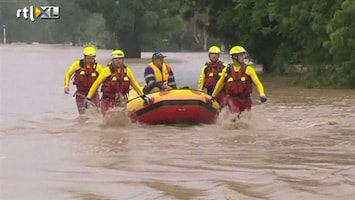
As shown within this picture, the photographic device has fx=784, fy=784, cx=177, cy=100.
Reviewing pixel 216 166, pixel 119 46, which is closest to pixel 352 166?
pixel 216 166

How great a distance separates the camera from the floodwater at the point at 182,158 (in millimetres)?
7199

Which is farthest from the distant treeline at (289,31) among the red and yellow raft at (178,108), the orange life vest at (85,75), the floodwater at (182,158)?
the orange life vest at (85,75)

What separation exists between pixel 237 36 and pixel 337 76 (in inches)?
305

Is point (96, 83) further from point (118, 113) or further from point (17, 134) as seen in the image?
point (17, 134)

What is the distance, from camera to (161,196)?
700cm

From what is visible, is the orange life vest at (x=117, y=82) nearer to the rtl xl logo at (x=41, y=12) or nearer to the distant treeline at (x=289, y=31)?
the distant treeline at (x=289, y=31)

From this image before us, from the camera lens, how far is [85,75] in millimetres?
13438

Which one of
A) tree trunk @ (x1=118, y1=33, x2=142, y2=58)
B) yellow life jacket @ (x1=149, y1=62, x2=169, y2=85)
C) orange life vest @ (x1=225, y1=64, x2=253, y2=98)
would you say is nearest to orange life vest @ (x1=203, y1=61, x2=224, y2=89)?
yellow life jacket @ (x1=149, y1=62, x2=169, y2=85)

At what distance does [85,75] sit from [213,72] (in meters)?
2.19

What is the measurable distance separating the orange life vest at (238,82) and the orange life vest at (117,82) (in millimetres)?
1686

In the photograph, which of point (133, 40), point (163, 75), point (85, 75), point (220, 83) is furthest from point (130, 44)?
point (220, 83)

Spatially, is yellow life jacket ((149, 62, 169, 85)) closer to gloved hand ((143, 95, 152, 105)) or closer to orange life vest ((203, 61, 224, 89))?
gloved hand ((143, 95, 152, 105))

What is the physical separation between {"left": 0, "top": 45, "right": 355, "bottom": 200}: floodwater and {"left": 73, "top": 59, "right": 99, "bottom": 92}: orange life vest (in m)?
0.64

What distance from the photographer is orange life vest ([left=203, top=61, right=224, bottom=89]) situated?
1327 cm
